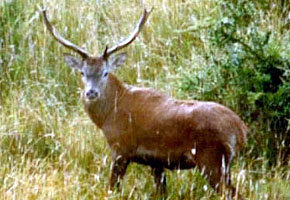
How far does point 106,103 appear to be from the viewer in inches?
288

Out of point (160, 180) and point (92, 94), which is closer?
point (160, 180)

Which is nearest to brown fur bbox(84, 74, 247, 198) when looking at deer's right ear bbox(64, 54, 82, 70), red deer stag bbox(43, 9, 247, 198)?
red deer stag bbox(43, 9, 247, 198)

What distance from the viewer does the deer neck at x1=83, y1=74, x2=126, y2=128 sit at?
7250 millimetres

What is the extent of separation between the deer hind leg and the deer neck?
3.28ft

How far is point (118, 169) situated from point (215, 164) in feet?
2.71

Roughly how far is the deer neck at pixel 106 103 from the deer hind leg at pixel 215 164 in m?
1.00

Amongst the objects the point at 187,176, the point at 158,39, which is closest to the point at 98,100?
the point at 187,176

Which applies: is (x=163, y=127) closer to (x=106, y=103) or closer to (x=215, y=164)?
(x=215, y=164)

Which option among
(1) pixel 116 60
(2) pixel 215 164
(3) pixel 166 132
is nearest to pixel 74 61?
(1) pixel 116 60

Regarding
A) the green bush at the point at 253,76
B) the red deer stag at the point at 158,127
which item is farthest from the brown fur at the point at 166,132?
the green bush at the point at 253,76

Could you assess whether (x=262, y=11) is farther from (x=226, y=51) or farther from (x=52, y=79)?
(x=52, y=79)

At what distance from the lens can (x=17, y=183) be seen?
666cm

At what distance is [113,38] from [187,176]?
2740 mm

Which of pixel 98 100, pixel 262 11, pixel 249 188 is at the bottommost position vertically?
pixel 249 188
